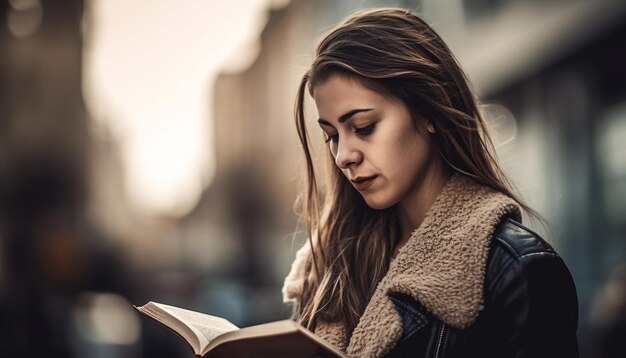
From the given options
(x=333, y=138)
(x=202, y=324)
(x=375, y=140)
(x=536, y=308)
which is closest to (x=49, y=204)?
(x=202, y=324)

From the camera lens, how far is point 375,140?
2.28 metres

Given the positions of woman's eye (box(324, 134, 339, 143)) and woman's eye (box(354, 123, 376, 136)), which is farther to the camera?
woman's eye (box(324, 134, 339, 143))

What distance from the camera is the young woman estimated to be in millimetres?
1998

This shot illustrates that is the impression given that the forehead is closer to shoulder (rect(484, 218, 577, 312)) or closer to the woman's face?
the woman's face

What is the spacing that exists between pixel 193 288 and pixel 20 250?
5852mm

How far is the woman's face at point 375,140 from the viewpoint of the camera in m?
2.29

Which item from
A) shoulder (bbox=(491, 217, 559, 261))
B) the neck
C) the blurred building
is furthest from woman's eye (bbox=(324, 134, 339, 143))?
the blurred building

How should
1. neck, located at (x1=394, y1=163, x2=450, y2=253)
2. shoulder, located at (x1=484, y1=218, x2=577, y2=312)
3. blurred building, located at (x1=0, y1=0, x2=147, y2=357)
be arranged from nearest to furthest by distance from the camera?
shoulder, located at (x1=484, y1=218, x2=577, y2=312), neck, located at (x1=394, y1=163, x2=450, y2=253), blurred building, located at (x1=0, y1=0, x2=147, y2=357)

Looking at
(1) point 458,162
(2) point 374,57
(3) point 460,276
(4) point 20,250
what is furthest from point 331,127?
(4) point 20,250

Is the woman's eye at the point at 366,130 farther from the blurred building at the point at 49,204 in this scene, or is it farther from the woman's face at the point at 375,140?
the blurred building at the point at 49,204

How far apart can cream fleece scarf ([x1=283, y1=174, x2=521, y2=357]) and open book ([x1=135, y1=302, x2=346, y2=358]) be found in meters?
0.31

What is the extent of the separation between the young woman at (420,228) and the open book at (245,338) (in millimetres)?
313

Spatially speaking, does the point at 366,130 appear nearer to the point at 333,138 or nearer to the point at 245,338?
the point at 333,138

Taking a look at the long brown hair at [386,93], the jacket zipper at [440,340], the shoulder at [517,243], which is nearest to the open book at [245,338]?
the jacket zipper at [440,340]
